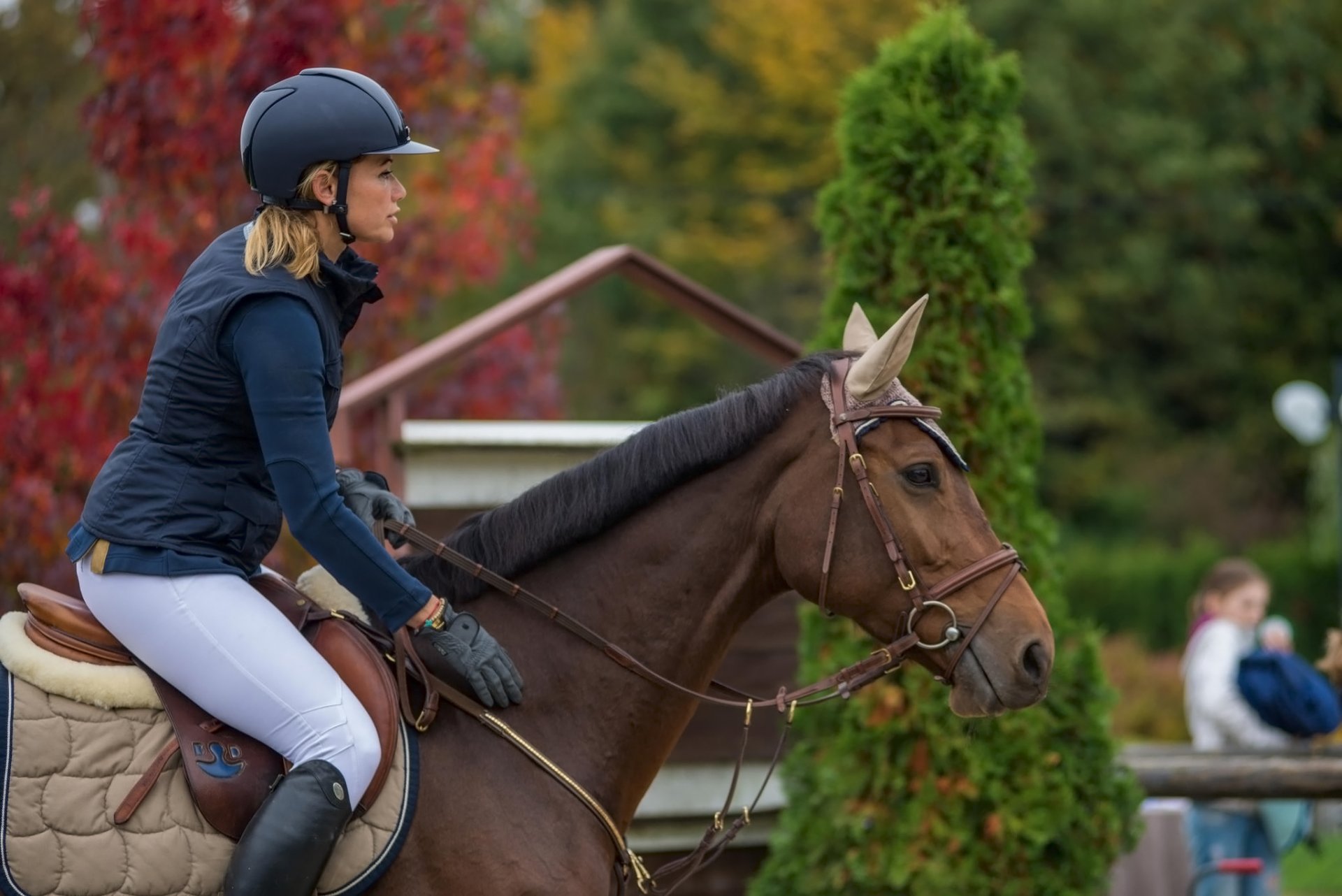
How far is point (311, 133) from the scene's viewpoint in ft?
10.9

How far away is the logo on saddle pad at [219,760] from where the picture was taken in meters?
3.16

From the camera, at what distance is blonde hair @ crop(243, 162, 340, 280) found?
325cm

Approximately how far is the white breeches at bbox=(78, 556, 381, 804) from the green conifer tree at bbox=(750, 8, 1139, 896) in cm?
286

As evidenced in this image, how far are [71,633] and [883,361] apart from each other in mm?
1920

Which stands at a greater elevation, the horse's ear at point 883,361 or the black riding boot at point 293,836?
the horse's ear at point 883,361

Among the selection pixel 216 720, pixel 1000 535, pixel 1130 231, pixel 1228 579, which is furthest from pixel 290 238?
pixel 1130 231

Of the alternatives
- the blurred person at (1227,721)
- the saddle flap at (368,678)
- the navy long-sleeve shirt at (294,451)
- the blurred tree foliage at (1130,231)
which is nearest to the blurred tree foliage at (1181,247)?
the blurred tree foliage at (1130,231)

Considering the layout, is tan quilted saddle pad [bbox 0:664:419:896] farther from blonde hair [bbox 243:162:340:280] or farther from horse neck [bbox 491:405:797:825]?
blonde hair [bbox 243:162:340:280]

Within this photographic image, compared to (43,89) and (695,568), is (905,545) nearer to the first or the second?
(695,568)

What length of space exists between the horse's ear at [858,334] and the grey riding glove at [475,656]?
3.87 feet

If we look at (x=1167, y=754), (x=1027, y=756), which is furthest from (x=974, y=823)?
(x=1167, y=754)

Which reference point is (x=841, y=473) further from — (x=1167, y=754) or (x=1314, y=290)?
(x=1314, y=290)


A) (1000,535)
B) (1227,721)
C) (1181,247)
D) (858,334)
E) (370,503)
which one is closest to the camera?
(370,503)

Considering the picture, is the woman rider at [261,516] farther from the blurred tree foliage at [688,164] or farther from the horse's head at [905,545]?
the blurred tree foliage at [688,164]
